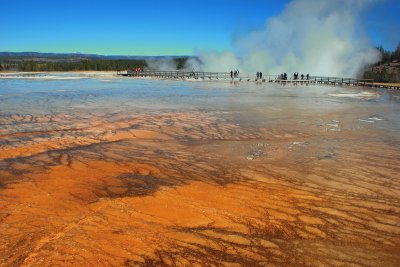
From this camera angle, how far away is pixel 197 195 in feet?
17.8

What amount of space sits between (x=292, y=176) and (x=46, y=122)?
24.8 feet

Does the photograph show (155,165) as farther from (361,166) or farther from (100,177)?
(361,166)

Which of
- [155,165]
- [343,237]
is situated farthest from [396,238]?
[155,165]

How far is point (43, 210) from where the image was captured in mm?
4770

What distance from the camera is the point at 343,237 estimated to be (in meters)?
4.27

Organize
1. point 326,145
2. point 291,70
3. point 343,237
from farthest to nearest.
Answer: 1. point 291,70
2. point 326,145
3. point 343,237

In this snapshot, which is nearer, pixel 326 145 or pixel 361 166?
pixel 361 166

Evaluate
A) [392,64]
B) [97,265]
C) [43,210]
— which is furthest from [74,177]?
[392,64]

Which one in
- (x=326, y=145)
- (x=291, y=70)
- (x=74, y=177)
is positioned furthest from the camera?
(x=291, y=70)

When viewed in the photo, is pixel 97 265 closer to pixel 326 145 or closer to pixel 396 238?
pixel 396 238

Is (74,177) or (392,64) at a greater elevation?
(392,64)

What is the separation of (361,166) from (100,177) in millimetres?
4556

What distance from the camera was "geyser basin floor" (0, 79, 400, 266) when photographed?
12.9 ft

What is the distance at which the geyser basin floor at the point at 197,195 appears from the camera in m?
3.92
